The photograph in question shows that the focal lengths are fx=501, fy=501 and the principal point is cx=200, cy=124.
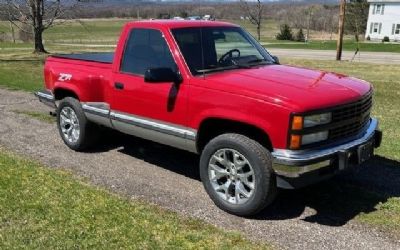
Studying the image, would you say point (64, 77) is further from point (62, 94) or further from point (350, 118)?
point (350, 118)

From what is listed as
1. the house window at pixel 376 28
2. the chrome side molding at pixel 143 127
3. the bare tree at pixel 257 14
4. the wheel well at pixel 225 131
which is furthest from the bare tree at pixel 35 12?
the house window at pixel 376 28

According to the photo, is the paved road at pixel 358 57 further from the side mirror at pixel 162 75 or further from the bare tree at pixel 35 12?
the side mirror at pixel 162 75

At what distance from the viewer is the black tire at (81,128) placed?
6781 millimetres

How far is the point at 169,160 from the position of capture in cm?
669

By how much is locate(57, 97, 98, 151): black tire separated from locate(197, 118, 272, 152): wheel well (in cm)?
214

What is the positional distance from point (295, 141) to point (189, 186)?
5.53 ft

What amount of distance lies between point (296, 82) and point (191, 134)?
120 cm

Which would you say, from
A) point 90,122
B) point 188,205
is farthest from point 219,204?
point 90,122

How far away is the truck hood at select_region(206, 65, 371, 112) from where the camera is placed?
4.45 meters

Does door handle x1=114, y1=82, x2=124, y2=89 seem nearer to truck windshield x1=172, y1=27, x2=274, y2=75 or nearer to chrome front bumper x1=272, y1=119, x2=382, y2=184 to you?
truck windshield x1=172, y1=27, x2=274, y2=75

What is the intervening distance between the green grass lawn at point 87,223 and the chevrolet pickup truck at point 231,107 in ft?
1.90

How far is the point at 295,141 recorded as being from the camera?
4414 mm

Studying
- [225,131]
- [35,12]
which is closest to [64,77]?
[225,131]

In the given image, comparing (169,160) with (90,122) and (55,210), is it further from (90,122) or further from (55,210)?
(55,210)
